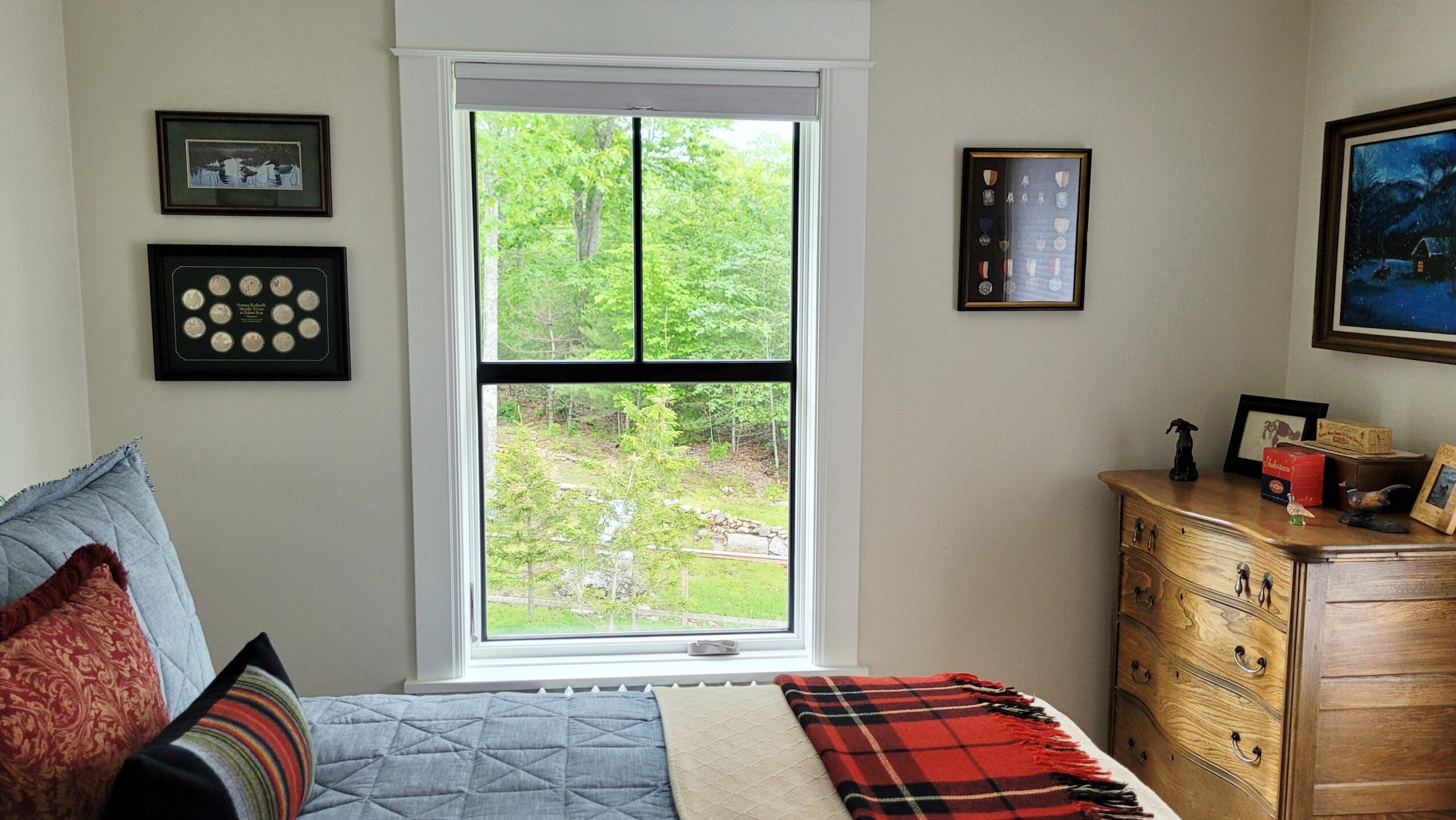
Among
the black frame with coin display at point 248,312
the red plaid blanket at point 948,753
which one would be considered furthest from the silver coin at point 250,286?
the red plaid blanket at point 948,753

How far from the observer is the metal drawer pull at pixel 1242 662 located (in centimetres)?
233

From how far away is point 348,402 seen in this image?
2.83 metres

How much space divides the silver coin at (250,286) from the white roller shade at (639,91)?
71cm

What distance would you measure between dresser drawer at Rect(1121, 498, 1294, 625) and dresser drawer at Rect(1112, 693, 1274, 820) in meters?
0.46

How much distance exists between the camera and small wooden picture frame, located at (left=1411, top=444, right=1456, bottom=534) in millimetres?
2275

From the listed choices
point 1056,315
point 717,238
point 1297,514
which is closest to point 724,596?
point 717,238

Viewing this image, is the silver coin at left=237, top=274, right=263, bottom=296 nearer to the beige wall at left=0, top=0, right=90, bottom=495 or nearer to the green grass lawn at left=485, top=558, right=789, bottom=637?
the beige wall at left=0, top=0, right=90, bottom=495

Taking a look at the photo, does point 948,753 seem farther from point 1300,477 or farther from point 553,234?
point 553,234

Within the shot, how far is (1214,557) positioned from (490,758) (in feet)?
5.82

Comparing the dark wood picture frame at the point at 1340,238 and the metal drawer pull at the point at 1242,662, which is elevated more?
the dark wood picture frame at the point at 1340,238

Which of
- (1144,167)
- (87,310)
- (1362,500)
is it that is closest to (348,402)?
(87,310)

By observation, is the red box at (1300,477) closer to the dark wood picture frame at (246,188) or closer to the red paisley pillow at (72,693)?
the red paisley pillow at (72,693)

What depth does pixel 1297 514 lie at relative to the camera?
7.70 feet

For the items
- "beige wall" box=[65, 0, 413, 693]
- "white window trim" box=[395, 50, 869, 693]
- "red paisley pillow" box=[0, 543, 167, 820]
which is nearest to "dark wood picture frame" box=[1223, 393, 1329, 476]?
"white window trim" box=[395, 50, 869, 693]
